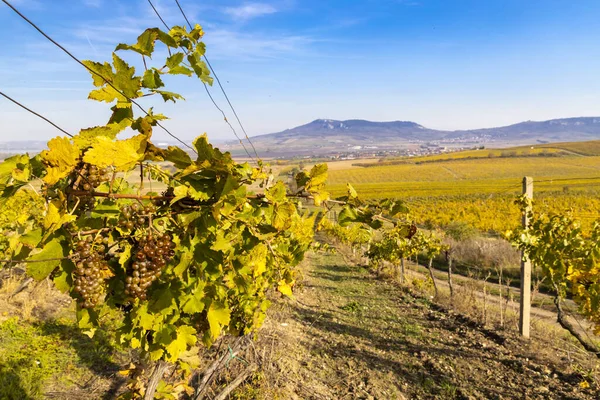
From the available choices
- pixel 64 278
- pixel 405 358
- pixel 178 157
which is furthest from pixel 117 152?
pixel 405 358

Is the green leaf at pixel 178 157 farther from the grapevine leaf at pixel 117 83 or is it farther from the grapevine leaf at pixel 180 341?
the grapevine leaf at pixel 180 341

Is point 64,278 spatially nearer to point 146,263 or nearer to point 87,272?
point 87,272

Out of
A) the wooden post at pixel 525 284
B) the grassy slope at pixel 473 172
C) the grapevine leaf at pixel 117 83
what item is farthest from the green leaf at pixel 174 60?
the grassy slope at pixel 473 172

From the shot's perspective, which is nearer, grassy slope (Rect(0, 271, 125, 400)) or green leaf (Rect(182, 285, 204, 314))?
green leaf (Rect(182, 285, 204, 314))

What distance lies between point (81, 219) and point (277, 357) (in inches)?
198

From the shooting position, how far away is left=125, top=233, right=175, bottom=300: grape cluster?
4.60 ft

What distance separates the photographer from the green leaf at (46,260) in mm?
1339

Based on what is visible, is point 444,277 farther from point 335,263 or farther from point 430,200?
point 430,200

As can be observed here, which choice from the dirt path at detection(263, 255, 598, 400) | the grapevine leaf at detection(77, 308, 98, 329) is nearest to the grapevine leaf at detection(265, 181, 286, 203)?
the grapevine leaf at detection(77, 308, 98, 329)

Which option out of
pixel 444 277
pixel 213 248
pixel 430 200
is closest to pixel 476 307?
pixel 444 277

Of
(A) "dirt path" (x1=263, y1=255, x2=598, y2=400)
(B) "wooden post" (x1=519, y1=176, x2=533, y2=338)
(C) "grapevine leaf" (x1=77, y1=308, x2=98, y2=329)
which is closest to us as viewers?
(C) "grapevine leaf" (x1=77, y1=308, x2=98, y2=329)

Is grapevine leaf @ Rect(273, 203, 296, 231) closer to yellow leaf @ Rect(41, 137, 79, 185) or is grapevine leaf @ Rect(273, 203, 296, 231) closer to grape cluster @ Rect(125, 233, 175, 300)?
grape cluster @ Rect(125, 233, 175, 300)

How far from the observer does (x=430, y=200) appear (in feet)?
128

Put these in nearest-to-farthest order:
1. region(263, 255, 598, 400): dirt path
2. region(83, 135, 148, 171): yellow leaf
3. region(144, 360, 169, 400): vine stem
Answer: region(83, 135, 148, 171): yellow leaf < region(144, 360, 169, 400): vine stem < region(263, 255, 598, 400): dirt path
